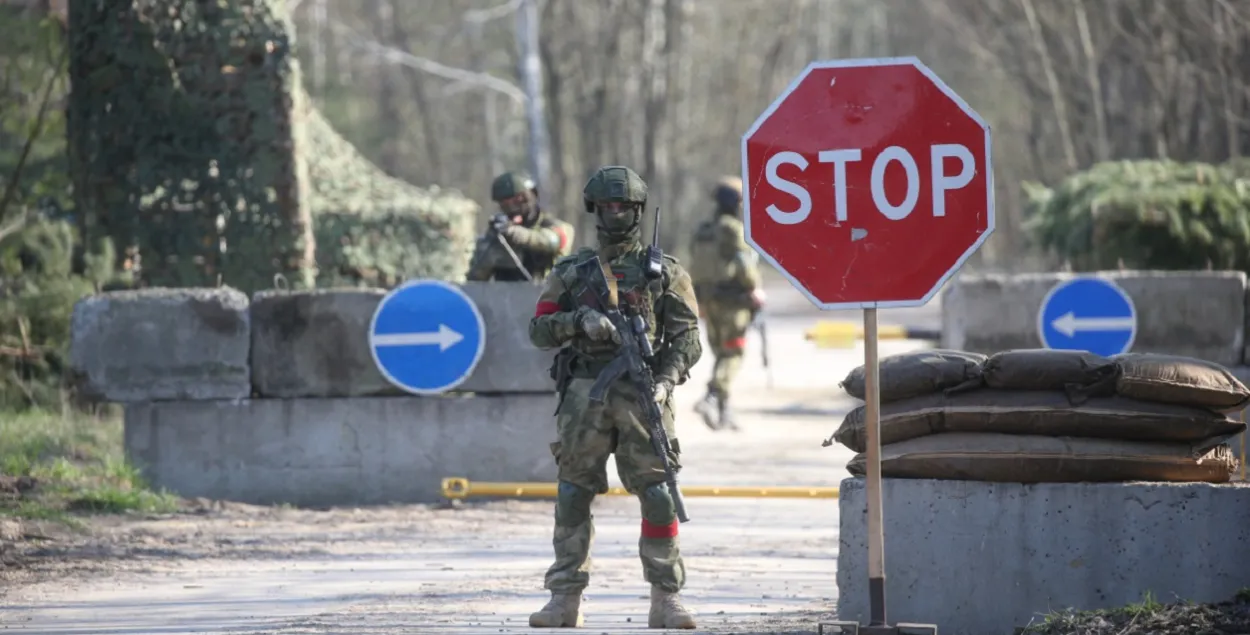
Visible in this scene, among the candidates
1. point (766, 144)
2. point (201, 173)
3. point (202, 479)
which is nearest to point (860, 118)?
point (766, 144)

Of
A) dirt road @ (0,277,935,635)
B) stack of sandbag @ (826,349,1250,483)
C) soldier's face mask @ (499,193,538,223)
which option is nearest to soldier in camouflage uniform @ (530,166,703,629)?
dirt road @ (0,277,935,635)

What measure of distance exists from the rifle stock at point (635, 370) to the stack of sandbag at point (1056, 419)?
0.64 m

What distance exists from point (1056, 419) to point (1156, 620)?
36.0 inches

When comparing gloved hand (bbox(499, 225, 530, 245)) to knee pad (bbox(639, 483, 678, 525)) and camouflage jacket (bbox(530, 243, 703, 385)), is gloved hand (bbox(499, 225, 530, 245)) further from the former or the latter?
knee pad (bbox(639, 483, 678, 525))

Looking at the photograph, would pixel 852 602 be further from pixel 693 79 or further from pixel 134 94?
pixel 693 79

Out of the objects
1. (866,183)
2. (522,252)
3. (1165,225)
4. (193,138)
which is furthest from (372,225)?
(866,183)

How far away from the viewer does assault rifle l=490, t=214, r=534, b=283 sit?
12.3 metres

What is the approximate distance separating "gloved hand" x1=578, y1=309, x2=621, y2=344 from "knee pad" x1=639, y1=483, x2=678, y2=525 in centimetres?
60

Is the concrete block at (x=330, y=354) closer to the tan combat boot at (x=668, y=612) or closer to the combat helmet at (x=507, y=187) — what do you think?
the combat helmet at (x=507, y=187)

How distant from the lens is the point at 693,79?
58.1 m

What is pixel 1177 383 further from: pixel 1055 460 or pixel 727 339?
pixel 727 339

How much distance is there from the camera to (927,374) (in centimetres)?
781

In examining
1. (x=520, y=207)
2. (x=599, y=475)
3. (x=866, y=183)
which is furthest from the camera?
(x=520, y=207)

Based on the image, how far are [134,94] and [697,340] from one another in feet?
23.0
